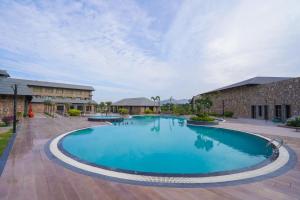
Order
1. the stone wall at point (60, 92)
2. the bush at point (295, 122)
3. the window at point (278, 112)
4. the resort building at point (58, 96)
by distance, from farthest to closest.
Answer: the stone wall at point (60, 92) < the resort building at point (58, 96) < the window at point (278, 112) < the bush at point (295, 122)

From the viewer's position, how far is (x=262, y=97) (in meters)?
20.9

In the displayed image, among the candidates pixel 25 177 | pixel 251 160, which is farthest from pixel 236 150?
pixel 25 177

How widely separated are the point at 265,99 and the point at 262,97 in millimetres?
569

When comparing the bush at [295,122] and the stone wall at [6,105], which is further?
the stone wall at [6,105]

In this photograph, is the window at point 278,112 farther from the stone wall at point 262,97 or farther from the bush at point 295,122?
the bush at point 295,122

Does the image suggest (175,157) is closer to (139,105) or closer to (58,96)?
(139,105)

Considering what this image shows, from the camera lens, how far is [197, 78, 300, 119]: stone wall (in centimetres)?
1681

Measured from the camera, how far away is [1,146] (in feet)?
22.5

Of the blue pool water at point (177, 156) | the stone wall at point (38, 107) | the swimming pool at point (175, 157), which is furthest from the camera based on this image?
the stone wall at point (38, 107)

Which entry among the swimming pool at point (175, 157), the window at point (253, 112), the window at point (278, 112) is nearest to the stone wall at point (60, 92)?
the swimming pool at point (175, 157)

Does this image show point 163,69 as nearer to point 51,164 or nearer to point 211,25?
point 211,25

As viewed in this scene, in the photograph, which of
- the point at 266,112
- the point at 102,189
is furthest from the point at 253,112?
the point at 102,189

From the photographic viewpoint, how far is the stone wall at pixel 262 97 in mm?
16812

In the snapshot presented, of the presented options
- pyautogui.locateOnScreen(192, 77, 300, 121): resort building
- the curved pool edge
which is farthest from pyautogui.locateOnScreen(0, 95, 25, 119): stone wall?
pyautogui.locateOnScreen(192, 77, 300, 121): resort building
